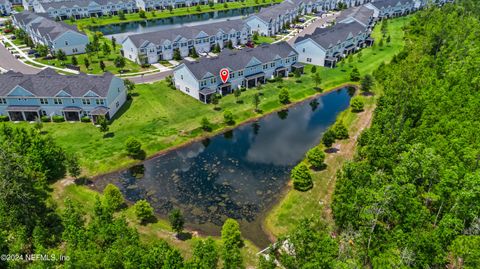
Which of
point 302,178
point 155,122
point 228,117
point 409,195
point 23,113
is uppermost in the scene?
point 409,195

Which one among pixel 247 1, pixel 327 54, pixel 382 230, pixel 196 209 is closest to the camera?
pixel 382 230

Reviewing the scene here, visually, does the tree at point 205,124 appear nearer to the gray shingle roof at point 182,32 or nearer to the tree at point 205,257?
the tree at point 205,257

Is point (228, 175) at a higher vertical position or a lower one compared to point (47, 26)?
lower

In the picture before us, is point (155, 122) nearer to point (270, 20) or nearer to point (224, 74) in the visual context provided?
point (224, 74)

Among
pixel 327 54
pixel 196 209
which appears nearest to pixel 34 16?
pixel 327 54

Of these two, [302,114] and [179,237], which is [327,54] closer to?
[302,114]

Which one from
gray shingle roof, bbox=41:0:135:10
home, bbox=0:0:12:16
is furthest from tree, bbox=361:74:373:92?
home, bbox=0:0:12:16

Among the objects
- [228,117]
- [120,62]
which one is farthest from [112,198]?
[120,62]
